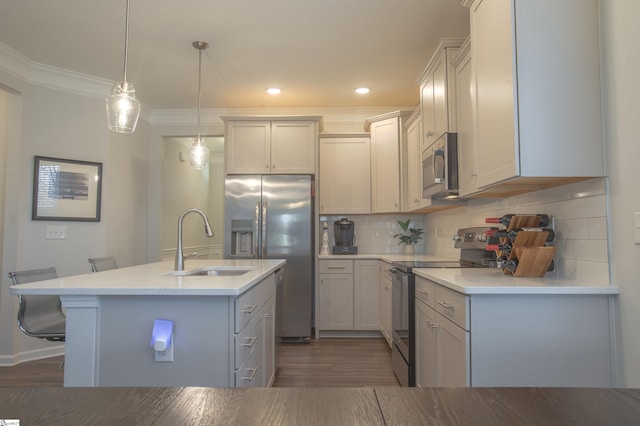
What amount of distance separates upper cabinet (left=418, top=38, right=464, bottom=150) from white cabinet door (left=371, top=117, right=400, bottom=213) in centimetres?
96

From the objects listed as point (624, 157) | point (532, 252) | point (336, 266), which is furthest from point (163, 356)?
point (336, 266)

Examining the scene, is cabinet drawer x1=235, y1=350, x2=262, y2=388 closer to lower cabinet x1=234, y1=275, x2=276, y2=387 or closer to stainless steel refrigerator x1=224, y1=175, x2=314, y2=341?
lower cabinet x1=234, y1=275, x2=276, y2=387

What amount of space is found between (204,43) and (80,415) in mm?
3172

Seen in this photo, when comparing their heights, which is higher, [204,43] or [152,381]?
[204,43]

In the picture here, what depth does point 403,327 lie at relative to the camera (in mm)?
2662

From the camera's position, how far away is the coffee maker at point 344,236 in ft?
14.5

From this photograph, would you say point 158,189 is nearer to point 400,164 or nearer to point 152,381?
point 400,164

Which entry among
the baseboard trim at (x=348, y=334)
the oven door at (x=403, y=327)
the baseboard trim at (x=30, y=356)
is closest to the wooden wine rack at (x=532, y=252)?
the oven door at (x=403, y=327)

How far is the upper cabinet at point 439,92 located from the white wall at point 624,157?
3.49ft

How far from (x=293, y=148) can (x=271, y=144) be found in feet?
0.82

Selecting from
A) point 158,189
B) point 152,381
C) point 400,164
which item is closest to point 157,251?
point 158,189

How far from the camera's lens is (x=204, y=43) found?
3.18m

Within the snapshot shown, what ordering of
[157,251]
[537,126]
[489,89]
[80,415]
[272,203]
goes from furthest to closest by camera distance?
[157,251] → [272,203] → [489,89] → [537,126] → [80,415]

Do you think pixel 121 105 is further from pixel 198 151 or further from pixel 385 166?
pixel 385 166
